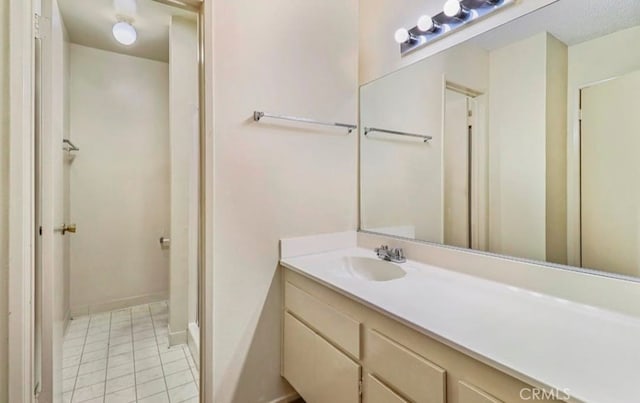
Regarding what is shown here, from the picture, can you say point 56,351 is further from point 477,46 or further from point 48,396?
point 477,46

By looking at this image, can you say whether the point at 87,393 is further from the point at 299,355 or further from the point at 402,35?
the point at 402,35

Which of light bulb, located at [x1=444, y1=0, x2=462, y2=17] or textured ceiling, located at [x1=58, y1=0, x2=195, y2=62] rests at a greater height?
textured ceiling, located at [x1=58, y1=0, x2=195, y2=62]

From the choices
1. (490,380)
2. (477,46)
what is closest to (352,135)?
(477,46)

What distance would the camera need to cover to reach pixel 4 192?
39.5 inches

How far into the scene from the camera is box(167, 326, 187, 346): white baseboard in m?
2.27

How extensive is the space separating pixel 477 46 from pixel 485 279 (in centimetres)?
103

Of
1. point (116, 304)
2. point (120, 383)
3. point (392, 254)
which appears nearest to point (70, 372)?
point (120, 383)

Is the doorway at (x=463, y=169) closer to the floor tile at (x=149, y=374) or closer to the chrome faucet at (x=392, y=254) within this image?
the chrome faucet at (x=392, y=254)

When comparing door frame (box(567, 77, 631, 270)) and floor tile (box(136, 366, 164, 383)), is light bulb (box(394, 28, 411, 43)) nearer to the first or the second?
door frame (box(567, 77, 631, 270))

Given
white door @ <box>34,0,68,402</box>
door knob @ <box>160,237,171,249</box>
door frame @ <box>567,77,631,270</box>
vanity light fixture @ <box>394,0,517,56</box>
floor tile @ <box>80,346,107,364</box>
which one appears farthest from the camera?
door knob @ <box>160,237,171,249</box>

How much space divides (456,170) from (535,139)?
367mm

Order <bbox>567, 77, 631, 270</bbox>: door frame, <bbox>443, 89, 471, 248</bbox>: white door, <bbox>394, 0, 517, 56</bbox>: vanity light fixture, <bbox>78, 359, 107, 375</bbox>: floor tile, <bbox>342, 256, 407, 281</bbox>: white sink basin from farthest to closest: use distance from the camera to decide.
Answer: <bbox>78, 359, 107, 375</bbox>: floor tile, <bbox>342, 256, 407, 281</bbox>: white sink basin, <bbox>443, 89, 471, 248</bbox>: white door, <bbox>394, 0, 517, 56</bbox>: vanity light fixture, <bbox>567, 77, 631, 270</bbox>: door frame

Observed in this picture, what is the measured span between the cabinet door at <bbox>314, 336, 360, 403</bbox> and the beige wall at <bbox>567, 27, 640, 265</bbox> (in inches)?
34.9

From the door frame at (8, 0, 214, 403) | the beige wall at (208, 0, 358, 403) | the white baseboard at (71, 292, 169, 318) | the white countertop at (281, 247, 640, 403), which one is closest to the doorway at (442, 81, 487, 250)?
the white countertop at (281, 247, 640, 403)
